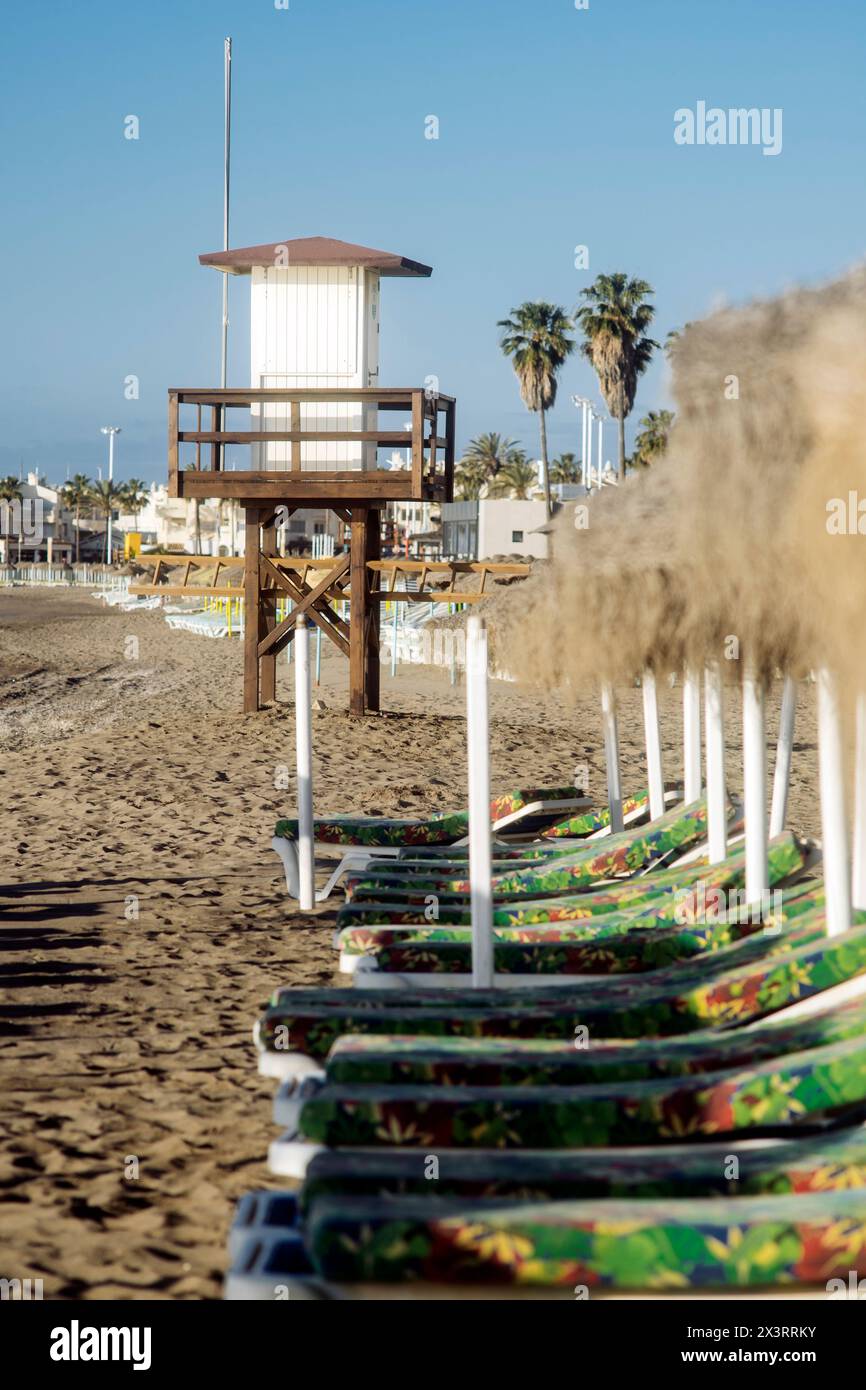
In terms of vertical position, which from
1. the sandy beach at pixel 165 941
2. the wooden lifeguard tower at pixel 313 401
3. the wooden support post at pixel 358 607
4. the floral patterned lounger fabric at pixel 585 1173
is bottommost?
the sandy beach at pixel 165 941

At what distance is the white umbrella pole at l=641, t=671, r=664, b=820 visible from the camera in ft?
26.0

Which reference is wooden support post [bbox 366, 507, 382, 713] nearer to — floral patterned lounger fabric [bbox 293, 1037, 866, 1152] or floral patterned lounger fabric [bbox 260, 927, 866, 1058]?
floral patterned lounger fabric [bbox 260, 927, 866, 1058]

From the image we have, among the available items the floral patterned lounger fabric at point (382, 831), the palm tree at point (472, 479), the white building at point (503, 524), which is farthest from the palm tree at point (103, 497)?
the floral patterned lounger fabric at point (382, 831)

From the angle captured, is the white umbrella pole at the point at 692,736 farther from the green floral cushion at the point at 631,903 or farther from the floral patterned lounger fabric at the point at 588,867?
the green floral cushion at the point at 631,903

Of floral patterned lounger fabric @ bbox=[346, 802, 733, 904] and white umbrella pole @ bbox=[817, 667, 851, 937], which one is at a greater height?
white umbrella pole @ bbox=[817, 667, 851, 937]

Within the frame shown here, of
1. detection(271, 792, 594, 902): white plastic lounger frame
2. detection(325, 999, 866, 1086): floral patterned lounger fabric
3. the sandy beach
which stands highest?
detection(325, 999, 866, 1086): floral patterned lounger fabric

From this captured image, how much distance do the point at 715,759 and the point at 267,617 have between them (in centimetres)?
1247

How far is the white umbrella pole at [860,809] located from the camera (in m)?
4.61

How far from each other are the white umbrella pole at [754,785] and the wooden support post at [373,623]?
11.7 m

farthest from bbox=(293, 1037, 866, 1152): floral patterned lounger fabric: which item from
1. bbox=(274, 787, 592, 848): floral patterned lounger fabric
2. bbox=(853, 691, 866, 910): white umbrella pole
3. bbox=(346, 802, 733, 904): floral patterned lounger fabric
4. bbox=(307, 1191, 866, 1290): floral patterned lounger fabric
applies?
bbox=(274, 787, 592, 848): floral patterned lounger fabric

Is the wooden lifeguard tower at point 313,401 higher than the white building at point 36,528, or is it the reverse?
the white building at point 36,528

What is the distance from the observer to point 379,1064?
384 cm

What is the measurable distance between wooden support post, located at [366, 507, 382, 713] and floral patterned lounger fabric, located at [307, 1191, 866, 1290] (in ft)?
46.7
